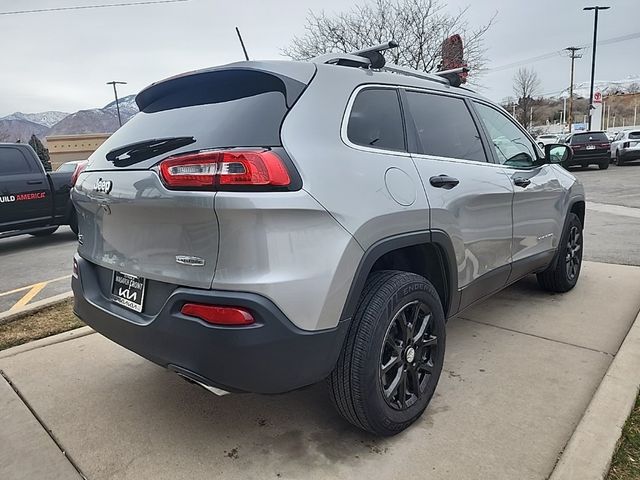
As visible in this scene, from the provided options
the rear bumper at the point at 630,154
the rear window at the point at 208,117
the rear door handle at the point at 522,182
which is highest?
the rear window at the point at 208,117

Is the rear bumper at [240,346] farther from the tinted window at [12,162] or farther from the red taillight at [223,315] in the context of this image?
the tinted window at [12,162]

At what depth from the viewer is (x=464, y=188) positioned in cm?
300

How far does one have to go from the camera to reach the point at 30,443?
2.57m

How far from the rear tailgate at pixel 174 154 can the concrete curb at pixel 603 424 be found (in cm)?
180

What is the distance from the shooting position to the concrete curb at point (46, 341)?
12.1 feet

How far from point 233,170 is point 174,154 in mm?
359

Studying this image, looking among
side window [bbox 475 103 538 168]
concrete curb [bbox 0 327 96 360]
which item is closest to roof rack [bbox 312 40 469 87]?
side window [bbox 475 103 538 168]

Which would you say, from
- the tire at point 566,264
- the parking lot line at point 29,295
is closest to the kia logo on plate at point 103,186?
the parking lot line at point 29,295

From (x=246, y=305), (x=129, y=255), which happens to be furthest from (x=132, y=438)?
(x=246, y=305)

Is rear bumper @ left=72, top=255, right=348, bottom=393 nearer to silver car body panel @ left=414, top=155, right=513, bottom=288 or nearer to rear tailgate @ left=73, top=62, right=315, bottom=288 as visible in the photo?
rear tailgate @ left=73, top=62, right=315, bottom=288

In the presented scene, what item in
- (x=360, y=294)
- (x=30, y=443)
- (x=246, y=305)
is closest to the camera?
(x=246, y=305)

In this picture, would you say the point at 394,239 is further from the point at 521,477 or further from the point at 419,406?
the point at 521,477

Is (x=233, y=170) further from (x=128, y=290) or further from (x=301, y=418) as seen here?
(x=301, y=418)

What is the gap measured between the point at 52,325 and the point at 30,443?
187cm
